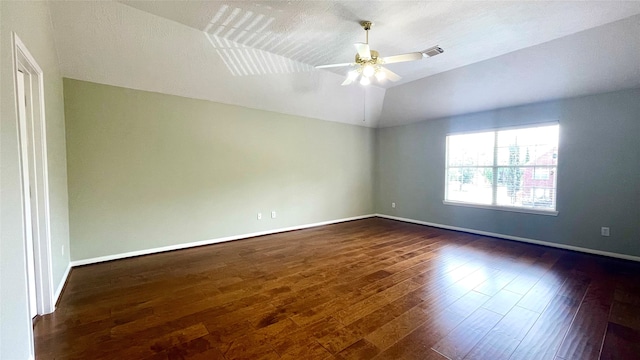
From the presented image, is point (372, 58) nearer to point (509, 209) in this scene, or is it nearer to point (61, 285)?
point (509, 209)

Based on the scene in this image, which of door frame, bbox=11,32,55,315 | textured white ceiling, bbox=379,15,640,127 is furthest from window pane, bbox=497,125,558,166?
door frame, bbox=11,32,55,315

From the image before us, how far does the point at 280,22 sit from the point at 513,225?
16.5 ft

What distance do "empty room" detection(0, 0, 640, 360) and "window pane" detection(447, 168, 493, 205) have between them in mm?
41

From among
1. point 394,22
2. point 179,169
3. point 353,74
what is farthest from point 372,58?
point 179,169

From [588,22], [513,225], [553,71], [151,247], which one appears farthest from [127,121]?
[513,225]

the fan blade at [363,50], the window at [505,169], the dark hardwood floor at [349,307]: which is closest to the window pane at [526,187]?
the window at [505,169]

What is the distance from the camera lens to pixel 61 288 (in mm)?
2535

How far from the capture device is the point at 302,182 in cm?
534

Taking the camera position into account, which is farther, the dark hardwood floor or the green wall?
the green wall

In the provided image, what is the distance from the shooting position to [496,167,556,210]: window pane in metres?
4.11

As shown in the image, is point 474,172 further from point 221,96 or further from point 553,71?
point 221,96

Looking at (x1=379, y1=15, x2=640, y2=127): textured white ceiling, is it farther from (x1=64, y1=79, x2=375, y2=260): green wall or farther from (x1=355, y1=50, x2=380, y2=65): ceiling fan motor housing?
(x1=64, y1=79, x2=375, y2=260): green wall

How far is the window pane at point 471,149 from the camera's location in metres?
4.85

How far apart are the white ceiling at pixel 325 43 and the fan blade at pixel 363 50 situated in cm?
37
